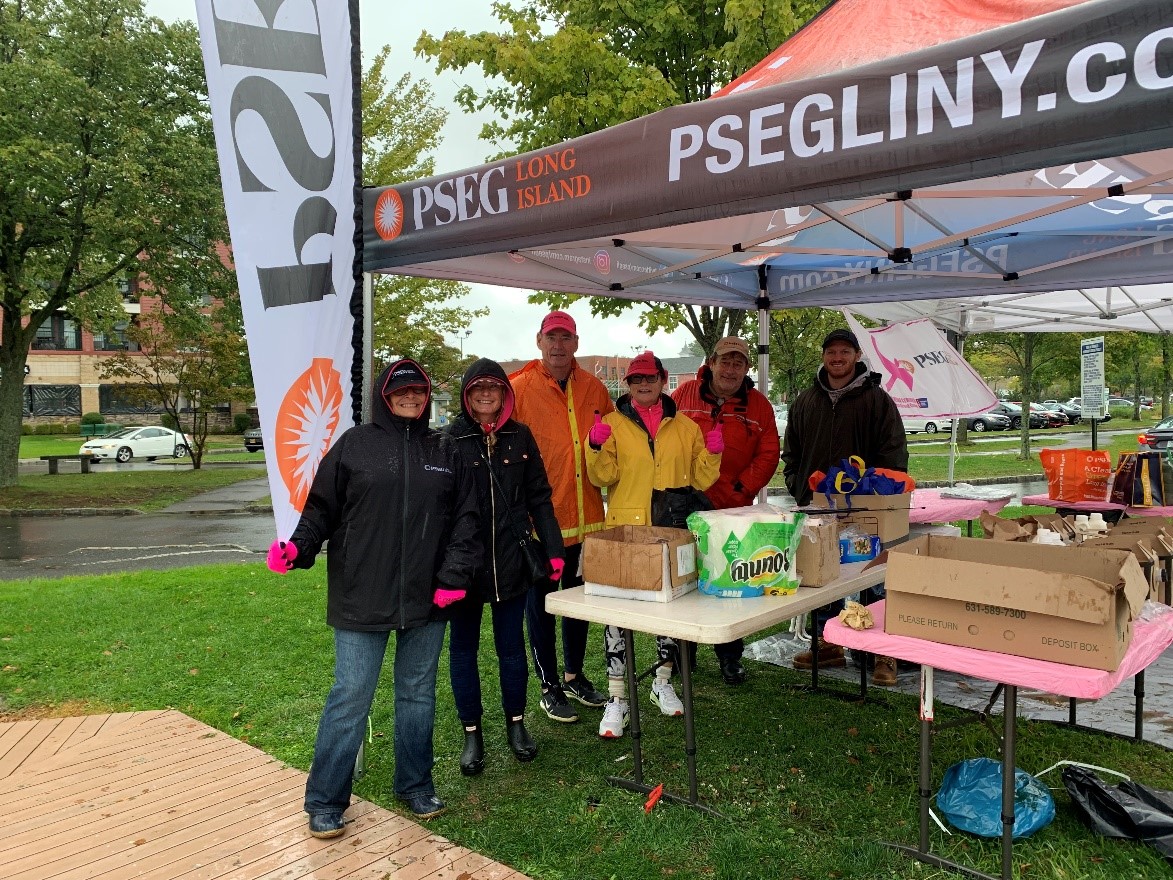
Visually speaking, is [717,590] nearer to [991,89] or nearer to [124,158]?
[991,89]

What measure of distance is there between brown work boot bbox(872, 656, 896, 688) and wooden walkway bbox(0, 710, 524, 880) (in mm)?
2800

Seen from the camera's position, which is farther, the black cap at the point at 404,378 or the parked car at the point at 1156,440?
the parked car at the point at 1156,440

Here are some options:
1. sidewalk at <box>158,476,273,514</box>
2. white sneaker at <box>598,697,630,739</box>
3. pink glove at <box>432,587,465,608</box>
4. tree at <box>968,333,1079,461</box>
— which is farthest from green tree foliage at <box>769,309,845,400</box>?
pink glove at <box>432,587,465,608</box>

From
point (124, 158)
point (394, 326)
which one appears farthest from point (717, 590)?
point (124, 158)

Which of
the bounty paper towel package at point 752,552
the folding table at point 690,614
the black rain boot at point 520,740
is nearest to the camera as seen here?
the folding table at point 690,614

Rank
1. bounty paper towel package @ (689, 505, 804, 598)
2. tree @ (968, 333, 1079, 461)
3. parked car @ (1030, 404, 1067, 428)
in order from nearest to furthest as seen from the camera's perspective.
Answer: bounty paper towel package @ (689, 505, 804, 598) < tree @ (968, 333, 1079, 461) < parked car @ (1030, 404, 1067, 428)

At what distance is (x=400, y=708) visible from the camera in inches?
131

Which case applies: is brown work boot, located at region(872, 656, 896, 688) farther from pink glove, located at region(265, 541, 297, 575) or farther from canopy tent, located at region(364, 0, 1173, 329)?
pink glove, located at region(265, 541, 297, 575)

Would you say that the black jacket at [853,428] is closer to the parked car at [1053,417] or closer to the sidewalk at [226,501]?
the sidewalk at [226,501]

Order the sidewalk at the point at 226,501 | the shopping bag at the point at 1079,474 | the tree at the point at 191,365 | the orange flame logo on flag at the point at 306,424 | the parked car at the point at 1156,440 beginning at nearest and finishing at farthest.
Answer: the orange flame logo on flag at the point at 306,424 < the shopping bag at the point at 1079,474 < the parked car at the point at 1156,440 < the sidewalk at the point at 226,501 < the tree at the point at 191,365

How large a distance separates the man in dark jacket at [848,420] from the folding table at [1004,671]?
175 cm

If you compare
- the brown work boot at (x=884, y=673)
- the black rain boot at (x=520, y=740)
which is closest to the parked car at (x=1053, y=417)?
the brown work boot at (x=884, y=673)

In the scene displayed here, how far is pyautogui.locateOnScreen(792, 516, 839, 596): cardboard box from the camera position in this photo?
3191 millimetres

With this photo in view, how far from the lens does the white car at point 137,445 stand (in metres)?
27.6
